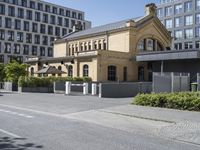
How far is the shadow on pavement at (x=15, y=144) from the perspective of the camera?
9031 mm

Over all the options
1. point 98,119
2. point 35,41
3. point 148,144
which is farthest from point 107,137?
point 35,41

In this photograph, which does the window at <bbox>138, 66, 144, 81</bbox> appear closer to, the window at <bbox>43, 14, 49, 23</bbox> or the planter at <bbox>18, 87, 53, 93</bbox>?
the planter at <bbox>18, 87, 53, 93</bbox>

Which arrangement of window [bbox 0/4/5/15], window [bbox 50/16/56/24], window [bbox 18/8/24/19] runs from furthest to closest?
window [bbox 50/16/56/24]
window [bbox 18/8/24/19]
window [bbox 0/4/5/15]

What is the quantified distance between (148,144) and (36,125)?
4.86 m

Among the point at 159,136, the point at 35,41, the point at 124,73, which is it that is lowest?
the point at 159,136

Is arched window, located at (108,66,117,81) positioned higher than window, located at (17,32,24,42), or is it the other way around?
window, located at (17,32,24,42)

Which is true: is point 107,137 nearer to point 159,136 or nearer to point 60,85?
point 159,136

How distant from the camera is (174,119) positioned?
49.7 ft

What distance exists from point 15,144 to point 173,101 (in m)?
11.4

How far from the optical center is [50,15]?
105m

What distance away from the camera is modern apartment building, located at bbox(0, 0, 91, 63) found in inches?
3703

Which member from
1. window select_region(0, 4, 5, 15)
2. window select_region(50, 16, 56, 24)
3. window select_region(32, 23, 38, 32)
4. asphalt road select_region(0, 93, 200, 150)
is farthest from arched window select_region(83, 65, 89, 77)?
window select_region(50, 16, 56, 24)

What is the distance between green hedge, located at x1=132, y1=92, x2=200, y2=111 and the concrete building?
26573mm

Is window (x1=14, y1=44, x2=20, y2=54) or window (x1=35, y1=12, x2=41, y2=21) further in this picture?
window (x1=35, y1=12, x2=41, y2=21)
